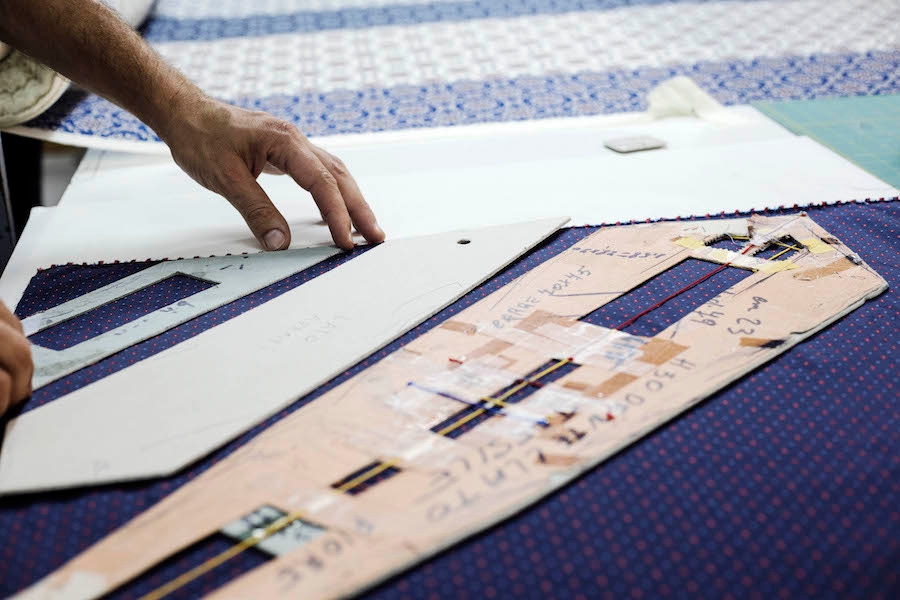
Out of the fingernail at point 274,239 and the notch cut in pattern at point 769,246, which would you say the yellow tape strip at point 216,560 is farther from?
the notch cut in pattern at point 769,246

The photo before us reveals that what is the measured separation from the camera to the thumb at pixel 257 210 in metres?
1.40

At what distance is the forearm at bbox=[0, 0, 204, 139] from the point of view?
1418 mm

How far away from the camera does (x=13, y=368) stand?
99 cm

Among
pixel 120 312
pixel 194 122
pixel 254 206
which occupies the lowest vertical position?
pixel 120 312

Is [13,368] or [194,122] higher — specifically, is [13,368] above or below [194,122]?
below

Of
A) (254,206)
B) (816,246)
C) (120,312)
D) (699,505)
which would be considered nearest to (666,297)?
(816,246)

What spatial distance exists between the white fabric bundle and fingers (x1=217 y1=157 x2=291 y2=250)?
2.53ft

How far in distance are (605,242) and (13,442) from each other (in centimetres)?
89

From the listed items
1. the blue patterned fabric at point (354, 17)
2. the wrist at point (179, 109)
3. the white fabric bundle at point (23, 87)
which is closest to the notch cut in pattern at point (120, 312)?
the wrist at point (179, 109)

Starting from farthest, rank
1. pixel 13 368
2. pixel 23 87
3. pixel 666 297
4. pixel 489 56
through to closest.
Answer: pixel 489 56 → pixel 23 87 → pixel 666 297 → pixel 13 368

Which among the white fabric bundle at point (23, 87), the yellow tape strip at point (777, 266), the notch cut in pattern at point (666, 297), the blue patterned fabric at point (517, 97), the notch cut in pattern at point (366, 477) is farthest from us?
the blue patterned fabric at point (517, 97)

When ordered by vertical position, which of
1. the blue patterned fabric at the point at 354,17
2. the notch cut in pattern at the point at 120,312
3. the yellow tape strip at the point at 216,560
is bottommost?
the notch cut in pattern at the point at 120,312

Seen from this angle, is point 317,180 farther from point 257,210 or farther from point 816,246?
point 816,246

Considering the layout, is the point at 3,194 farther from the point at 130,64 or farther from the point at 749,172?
the point at 749,172
